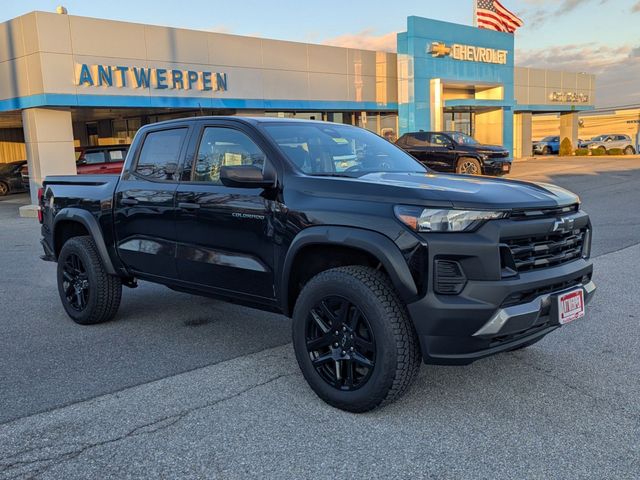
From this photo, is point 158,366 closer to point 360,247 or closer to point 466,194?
point 360,247

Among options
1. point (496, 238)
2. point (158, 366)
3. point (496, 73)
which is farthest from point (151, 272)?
point (496, 73)

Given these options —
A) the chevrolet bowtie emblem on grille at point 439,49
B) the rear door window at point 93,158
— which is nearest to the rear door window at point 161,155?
the rear door window at point 93,158

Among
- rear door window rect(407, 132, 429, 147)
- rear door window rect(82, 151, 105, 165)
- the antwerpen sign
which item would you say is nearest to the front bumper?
the antwerpen sign

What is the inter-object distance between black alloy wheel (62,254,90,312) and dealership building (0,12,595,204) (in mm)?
11876

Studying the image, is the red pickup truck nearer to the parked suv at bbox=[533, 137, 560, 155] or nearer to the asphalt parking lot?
the asphalt parking lot

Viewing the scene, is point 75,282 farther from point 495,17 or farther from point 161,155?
point 495,17

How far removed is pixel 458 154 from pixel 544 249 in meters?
16.3

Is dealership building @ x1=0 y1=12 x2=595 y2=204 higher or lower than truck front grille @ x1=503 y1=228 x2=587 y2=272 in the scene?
higher

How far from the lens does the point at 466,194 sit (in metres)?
3.44

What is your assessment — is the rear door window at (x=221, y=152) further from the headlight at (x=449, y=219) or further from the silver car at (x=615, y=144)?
the silver car at (x=615, y=144)

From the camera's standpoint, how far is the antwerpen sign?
55.0 feet

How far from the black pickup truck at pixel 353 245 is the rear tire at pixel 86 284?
1.42ft

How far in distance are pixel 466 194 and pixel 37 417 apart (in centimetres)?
294

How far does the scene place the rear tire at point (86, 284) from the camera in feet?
18.0
